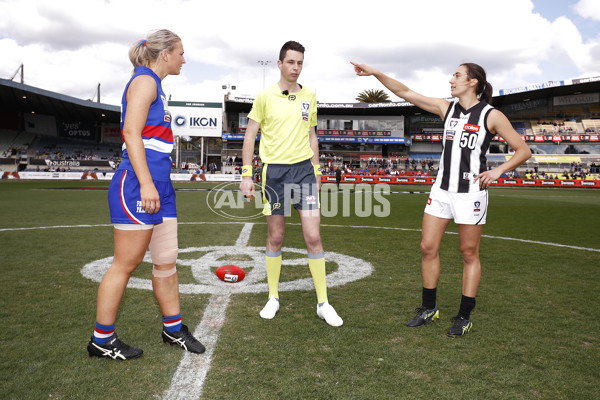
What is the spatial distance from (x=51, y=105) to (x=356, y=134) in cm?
3830

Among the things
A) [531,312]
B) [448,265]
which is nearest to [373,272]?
[448,265]

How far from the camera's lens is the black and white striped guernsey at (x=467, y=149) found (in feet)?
11.4

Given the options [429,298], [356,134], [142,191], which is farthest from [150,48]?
[356,134]

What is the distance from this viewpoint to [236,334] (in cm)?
325

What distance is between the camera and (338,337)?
127 inches

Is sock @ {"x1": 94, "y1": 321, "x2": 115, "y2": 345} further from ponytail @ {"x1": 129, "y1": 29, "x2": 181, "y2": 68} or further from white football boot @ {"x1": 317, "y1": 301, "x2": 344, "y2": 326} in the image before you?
ponytail @ {"x1": 129, "y1": 29, "x2": 181, "y2": 68}

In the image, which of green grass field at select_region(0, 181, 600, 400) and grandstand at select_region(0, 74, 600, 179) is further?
grandstand at select_region(0, 74, 600, 179)

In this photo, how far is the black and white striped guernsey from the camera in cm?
349

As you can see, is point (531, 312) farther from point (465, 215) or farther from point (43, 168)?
point (43, 168)

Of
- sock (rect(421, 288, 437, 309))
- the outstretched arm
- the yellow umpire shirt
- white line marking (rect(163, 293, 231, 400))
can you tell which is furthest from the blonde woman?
sock (rect(421, 288, 437, 309))

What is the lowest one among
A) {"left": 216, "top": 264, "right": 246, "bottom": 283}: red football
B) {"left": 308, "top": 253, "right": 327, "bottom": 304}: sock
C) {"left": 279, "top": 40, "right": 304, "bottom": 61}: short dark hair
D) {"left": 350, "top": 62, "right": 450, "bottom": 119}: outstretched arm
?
{"left": 216, "top": 264, "right": 246, "bottom": 283}: red football

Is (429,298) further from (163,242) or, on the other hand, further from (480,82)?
(163,242)

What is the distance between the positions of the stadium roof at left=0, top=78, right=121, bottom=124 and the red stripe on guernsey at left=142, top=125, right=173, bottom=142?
144 feet

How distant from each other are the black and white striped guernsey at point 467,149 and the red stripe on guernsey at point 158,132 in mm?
2333
